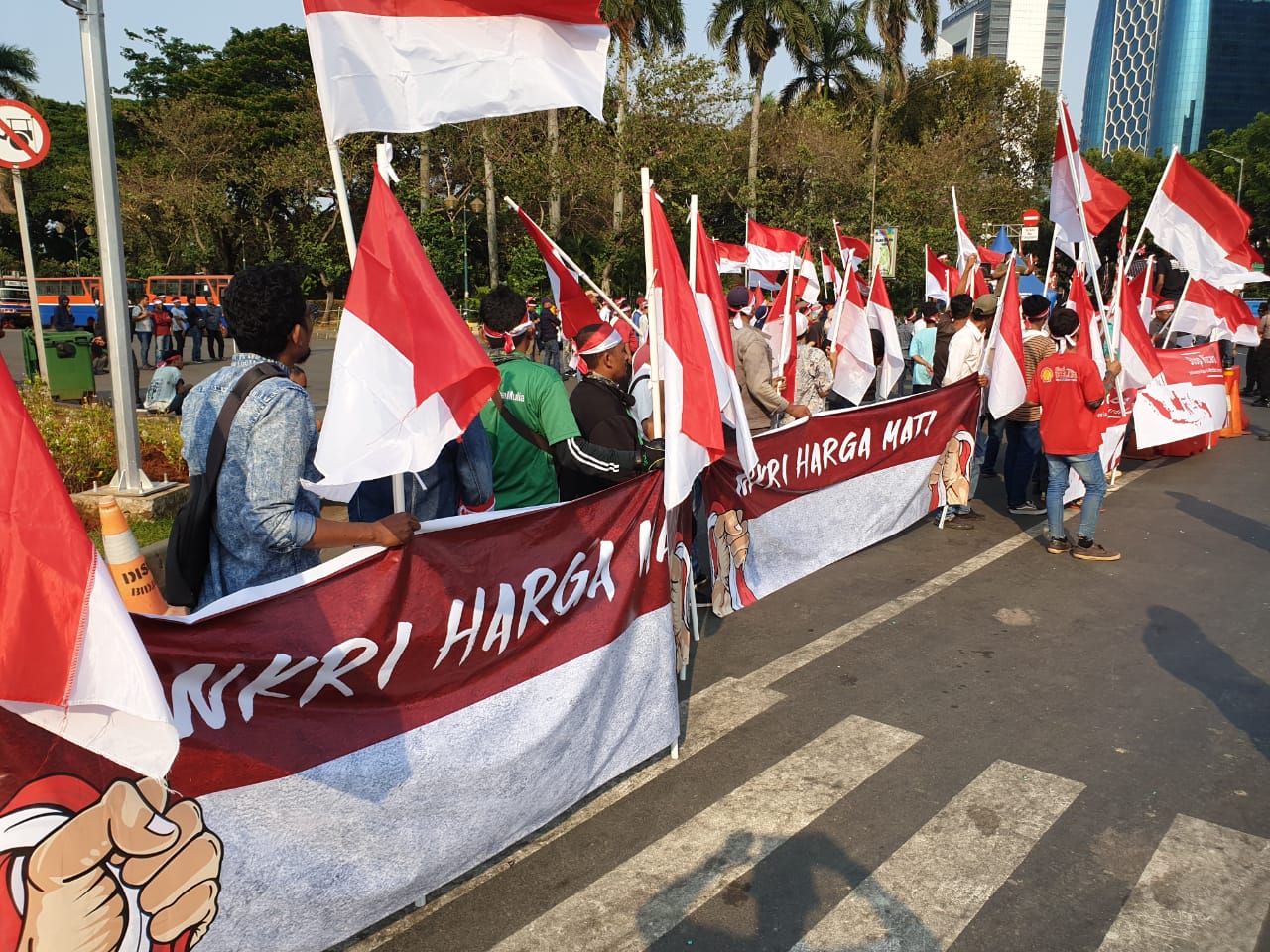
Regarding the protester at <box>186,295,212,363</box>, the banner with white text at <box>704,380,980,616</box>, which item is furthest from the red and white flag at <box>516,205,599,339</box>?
the protester at <box>186,295,212,363</box>

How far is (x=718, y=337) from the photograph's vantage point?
16.5 feet

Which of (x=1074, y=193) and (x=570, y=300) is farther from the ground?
(x=1074, y=193)

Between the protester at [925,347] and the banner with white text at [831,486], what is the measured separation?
3.69 metres

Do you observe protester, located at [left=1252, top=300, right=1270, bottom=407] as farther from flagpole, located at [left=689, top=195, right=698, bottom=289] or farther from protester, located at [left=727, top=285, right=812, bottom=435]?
flagpole, located at [left=689, top=195, right=698, bottom=289]

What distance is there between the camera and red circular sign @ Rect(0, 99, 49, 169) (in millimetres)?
8703

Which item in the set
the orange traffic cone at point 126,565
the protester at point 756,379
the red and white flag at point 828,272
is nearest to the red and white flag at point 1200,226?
the protester at point 756,379

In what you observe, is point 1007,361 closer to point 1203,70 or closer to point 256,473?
point 256,473

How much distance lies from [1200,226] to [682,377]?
7.65 m

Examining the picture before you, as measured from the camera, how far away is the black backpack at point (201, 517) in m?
3.11

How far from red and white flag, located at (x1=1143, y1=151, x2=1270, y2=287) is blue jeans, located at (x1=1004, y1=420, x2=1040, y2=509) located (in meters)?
2.41

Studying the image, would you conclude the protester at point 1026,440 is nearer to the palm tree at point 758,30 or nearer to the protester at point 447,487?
the protester at point 447,487

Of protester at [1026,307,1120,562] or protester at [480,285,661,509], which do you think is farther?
protester at [1026,307,1120,562]

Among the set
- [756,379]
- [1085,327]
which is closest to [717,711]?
[756,379]

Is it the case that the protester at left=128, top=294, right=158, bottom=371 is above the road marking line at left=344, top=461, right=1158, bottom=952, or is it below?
above
